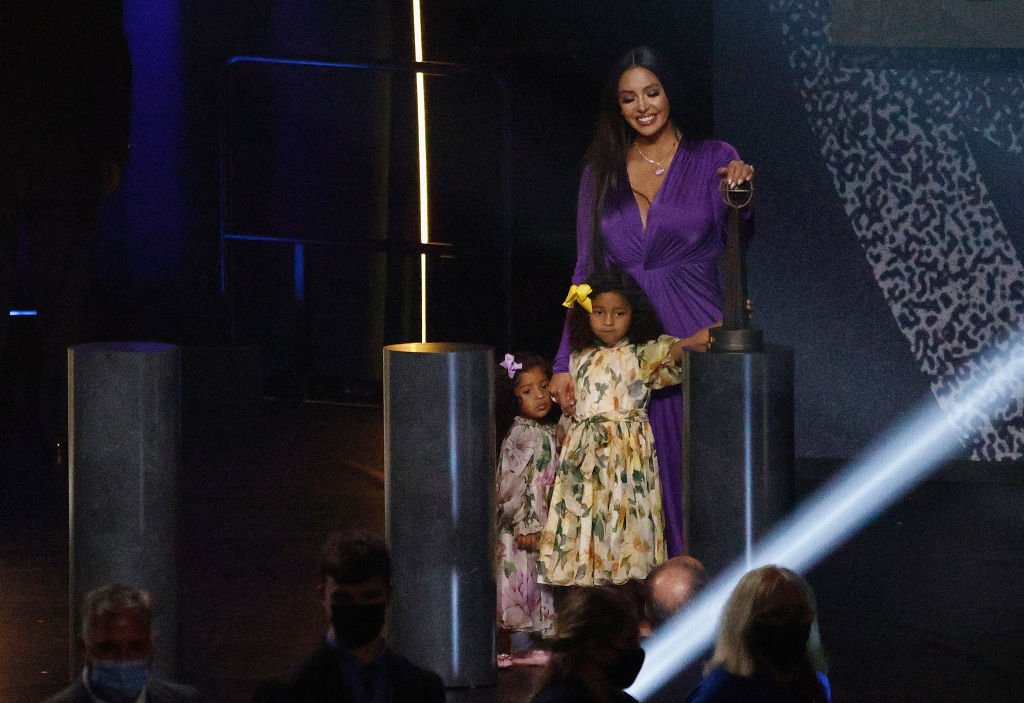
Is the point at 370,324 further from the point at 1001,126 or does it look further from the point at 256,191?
the point at 1001,126

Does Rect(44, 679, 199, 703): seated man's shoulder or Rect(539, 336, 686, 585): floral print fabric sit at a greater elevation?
Rect(539, 336, 686, 585): floral print fabric

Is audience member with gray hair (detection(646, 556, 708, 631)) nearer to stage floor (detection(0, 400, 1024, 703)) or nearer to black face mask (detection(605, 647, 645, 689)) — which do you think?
stage floor (detection(0, 400, 1024, 703))

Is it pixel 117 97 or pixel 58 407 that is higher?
pixel 117 97

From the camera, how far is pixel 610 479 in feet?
20.3

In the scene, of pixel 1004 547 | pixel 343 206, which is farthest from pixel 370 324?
pixel 1004 547

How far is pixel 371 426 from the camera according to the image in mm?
10719

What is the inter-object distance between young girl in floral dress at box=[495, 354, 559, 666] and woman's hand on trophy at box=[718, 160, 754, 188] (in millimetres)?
826

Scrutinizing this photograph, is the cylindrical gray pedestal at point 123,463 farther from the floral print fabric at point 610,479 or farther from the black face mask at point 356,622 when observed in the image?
the black face mask at point 356,622

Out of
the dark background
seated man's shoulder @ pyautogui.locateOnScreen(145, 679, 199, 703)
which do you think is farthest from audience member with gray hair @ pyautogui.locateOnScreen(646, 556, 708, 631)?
the dark background

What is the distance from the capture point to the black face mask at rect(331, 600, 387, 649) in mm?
4074

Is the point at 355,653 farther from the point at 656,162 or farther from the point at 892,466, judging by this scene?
the point at 892,466

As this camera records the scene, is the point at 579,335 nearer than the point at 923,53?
Yes

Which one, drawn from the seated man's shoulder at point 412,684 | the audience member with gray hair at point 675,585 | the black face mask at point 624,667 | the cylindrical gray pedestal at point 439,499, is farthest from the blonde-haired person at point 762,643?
the cylindrical gray pedestal at point 439,499

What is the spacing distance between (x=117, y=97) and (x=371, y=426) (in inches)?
100
